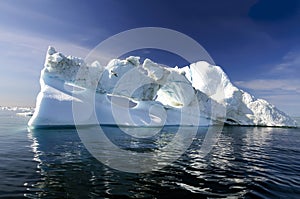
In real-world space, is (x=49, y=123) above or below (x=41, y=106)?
below

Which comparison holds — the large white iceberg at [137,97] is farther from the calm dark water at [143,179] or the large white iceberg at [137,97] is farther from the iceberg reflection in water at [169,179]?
the iceberg reflection in water at [169,179]

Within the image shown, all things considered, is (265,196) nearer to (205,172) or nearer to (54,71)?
(205,172)

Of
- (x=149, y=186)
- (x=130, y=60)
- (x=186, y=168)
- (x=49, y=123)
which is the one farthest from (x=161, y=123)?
(x=149, y=186)

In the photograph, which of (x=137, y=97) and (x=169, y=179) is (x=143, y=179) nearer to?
(x=169, y=179)

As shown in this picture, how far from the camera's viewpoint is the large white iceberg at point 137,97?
2388 cm

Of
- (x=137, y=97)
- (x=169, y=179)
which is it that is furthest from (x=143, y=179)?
(x=137, y=97)

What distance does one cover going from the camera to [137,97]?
35.2 metres

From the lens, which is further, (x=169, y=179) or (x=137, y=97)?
(x=137, y=97)

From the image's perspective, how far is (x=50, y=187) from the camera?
251 inches

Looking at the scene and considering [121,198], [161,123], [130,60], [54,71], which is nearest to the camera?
[121,198]

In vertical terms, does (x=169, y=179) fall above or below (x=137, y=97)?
below

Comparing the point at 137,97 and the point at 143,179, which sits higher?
the point at 137,97

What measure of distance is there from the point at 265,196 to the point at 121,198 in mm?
4052

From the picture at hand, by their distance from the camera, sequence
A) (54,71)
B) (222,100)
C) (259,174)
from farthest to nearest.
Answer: (222,100)
(54,71)
(259,174)
